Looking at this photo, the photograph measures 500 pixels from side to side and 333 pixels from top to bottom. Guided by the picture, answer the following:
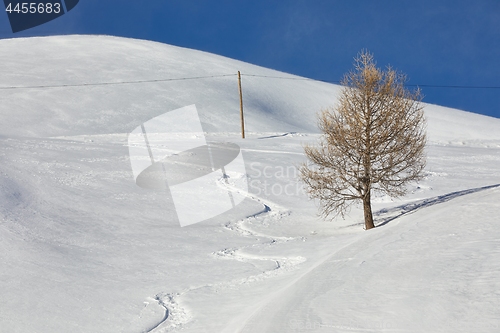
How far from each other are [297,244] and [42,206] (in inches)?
369

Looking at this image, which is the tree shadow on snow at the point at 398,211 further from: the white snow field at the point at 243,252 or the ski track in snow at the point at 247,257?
the white snow field at the point at 243,252

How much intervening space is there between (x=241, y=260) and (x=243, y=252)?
990 mm

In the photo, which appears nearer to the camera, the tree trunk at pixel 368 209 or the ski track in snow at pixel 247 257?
the ski track in snow at pixel 247 257

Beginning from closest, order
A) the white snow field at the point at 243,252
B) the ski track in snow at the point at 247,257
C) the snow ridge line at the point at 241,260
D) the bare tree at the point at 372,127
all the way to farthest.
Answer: the white snow field at the point at 243,252
the snow ridge line at the point at 241,260
the ski track in snow at the point at 247,257
the bare tree at the point at 372,127

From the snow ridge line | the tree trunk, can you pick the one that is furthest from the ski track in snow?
the tree trunk

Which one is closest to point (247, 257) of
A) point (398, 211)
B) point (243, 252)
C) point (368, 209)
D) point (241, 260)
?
point (241, 260)

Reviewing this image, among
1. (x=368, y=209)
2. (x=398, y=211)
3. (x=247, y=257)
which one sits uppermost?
(x=368, y=209)

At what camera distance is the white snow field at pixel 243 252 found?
359 inches

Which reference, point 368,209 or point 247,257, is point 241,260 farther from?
point 368,209

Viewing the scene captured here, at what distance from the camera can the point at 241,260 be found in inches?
668

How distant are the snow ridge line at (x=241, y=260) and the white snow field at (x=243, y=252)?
0.19 feet

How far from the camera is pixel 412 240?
12953mm

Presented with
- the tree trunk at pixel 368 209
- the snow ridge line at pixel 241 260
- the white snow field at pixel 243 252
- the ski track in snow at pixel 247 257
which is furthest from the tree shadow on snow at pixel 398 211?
the snow ridge line at pixel 241 260

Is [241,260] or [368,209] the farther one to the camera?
[368,209]
